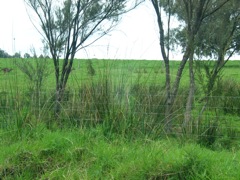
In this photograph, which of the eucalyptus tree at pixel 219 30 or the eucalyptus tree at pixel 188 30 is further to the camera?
the eucalyptus tree at pixel 219 30

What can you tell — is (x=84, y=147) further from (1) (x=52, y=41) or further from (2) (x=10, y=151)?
(1) (x=52, y=41)

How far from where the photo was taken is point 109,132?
18.8ft

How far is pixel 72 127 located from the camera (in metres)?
6.05

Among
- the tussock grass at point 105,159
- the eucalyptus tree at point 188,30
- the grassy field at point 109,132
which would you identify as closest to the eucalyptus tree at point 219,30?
the eucalyptus tree at point 188,30

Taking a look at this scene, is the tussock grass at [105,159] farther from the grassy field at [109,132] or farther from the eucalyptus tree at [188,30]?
the eucalyptus tree at [188,30]

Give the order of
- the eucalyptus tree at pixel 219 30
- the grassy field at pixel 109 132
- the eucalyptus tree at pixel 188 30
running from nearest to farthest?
1. the grassy field at pixel 109 132
2. the eucalyptus tree at pixel 188 30
3. the eucalyptus tree at pixel 219 30

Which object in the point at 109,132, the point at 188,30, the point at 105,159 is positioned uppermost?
the point at 188,30

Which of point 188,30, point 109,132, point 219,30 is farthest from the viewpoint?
point 219,30

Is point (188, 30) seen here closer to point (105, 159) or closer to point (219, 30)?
point (219, 30)

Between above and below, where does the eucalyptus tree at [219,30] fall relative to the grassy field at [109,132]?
above

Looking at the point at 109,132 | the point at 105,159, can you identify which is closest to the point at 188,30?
the point at 109,132

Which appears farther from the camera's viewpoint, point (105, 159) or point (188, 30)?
point (188, 30)

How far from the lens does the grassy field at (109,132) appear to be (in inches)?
176

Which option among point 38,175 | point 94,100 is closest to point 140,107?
point 94,100
